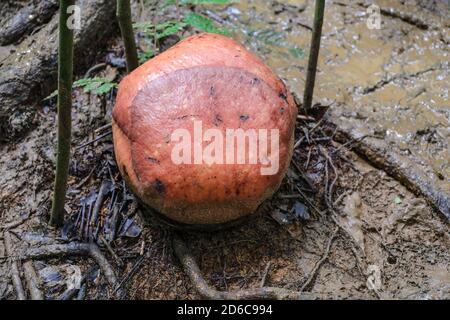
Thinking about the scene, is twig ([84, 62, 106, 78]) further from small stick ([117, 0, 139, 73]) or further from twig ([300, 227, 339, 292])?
twig ([300, 227, 339, 292])

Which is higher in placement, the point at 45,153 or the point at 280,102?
the point at 280,102

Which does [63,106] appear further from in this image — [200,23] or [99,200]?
[200,23]

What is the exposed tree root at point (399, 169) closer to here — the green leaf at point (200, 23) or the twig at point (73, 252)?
the green leaf at point (200, 23)

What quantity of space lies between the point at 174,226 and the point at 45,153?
42.6 inches

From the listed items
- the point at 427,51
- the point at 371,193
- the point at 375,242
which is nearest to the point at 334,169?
the point at 371,193

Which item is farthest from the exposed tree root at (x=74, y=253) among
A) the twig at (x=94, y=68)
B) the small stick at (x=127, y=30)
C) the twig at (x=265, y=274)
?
the twig at (x=94, y=68)

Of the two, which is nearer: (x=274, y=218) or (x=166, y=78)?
(x=166, y=78)

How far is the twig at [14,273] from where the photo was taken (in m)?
2.70

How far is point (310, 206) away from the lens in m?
3.29

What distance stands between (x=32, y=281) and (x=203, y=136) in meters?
1.27

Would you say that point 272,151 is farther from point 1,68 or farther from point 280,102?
point 1,68

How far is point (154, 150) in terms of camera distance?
266 cm

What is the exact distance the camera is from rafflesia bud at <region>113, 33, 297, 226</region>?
104 inches

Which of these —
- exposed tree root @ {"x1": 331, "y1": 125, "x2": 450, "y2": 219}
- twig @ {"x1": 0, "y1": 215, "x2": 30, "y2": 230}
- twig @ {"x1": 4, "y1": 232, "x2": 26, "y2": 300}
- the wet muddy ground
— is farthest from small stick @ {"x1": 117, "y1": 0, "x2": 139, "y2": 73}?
exposed tree root @ {"x1": 331, "y1": 125, "x2": 450, "y2": 219}
